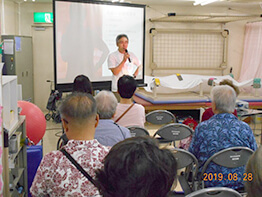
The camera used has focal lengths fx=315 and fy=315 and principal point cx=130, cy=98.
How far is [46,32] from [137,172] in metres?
7.60

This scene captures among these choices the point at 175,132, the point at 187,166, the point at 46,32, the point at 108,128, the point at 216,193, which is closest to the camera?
the point at 216,193

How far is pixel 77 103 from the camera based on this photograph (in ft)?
5.32

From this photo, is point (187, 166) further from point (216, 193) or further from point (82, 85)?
point (82, 85)

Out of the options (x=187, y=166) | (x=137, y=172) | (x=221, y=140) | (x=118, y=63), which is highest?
(x=118, y=63)

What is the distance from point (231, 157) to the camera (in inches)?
89.8

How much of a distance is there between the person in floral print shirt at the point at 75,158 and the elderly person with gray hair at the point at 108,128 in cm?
50

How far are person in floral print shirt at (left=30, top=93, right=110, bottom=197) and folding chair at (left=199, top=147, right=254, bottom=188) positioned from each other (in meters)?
1.03

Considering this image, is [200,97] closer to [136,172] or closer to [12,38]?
[12,38]

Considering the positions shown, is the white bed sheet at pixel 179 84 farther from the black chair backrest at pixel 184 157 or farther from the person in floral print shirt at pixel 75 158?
the person in floral print shirt at pixel 75 158

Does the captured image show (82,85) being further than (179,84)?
No

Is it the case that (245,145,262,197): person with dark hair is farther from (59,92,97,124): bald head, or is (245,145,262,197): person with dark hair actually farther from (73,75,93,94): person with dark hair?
(73,75,93,94): person with dark hair

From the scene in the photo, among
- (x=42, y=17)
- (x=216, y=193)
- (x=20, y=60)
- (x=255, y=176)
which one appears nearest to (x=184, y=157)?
(x=216, y=193)

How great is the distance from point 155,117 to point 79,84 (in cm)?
99

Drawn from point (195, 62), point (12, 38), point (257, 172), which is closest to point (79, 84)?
point (257, 172)
